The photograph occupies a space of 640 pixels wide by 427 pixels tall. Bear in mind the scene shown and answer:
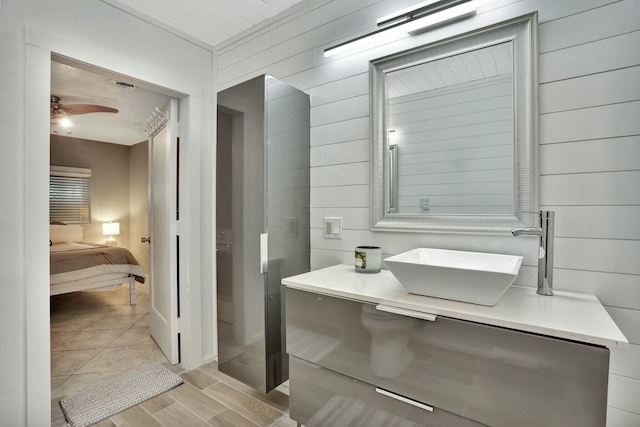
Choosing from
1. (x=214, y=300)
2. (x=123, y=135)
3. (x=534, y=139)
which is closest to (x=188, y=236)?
(x=214, y=300)

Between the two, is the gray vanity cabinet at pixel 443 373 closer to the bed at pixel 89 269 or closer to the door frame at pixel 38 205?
the door frame at pixel 38 205

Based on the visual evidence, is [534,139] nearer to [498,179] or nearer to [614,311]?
[498,179]

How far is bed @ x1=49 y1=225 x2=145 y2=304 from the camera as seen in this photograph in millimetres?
3701

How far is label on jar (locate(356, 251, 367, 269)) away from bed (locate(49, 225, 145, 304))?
3693mm

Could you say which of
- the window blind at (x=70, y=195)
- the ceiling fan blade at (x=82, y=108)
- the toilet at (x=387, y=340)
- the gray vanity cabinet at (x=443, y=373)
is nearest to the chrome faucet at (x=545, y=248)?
the gray vanity cabinet at (x=443, y=373)

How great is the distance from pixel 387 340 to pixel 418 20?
1481mm

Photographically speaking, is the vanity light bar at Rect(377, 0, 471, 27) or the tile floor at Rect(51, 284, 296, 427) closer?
the vanity light bar at Rect(377, 0, 471, 27)

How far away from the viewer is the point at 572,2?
125 cm

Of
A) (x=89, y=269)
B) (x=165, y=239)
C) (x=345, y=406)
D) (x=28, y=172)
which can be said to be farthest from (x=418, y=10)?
(x=89, y=269)

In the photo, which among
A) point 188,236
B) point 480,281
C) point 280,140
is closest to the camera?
point 480,281

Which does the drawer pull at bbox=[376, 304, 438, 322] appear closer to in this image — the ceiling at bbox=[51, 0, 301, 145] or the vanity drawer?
the vanity drawer

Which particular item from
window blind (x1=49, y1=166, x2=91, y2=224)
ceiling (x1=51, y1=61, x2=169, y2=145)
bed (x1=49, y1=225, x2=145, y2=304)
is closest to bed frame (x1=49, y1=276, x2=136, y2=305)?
bed (x1=49, y1=225, x2=145, y2=304)

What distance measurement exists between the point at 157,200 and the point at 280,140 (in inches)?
63.1

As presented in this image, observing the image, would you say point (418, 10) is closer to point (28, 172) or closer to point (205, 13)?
point (205, 13)
